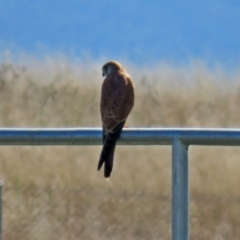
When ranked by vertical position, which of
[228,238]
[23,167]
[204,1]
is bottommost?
[228,238]

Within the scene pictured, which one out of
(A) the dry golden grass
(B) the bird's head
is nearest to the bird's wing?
(B) the bird's head

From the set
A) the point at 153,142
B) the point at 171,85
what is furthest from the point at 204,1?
the point at 153,142

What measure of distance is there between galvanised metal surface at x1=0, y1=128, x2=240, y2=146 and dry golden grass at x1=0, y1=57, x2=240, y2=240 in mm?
3801

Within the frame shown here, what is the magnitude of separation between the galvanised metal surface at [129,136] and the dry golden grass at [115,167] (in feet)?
12.5

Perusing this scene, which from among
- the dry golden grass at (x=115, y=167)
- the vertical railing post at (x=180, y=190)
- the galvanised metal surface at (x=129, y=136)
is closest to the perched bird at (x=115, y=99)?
the galvanised metal surface at (x=129, y=136)

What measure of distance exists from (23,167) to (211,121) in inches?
75.4

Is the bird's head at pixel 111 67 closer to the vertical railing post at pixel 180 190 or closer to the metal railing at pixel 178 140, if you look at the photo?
the metal railing at pixel 178 140

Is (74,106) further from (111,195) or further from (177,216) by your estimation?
(177,216)

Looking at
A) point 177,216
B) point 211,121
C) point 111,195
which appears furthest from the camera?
point 211,121

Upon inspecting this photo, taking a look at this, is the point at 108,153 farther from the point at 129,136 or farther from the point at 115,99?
the point at 115,99

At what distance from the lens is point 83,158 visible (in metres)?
7.35

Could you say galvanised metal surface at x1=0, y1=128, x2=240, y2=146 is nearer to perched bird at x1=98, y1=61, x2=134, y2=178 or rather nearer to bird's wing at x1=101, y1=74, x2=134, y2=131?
perched bird at x1=98, y1=61, x2=134, y2=178

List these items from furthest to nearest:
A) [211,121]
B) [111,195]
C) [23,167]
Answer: [211,121] < [23,167] < [111,195]

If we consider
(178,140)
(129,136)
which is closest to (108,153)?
(129,136)
